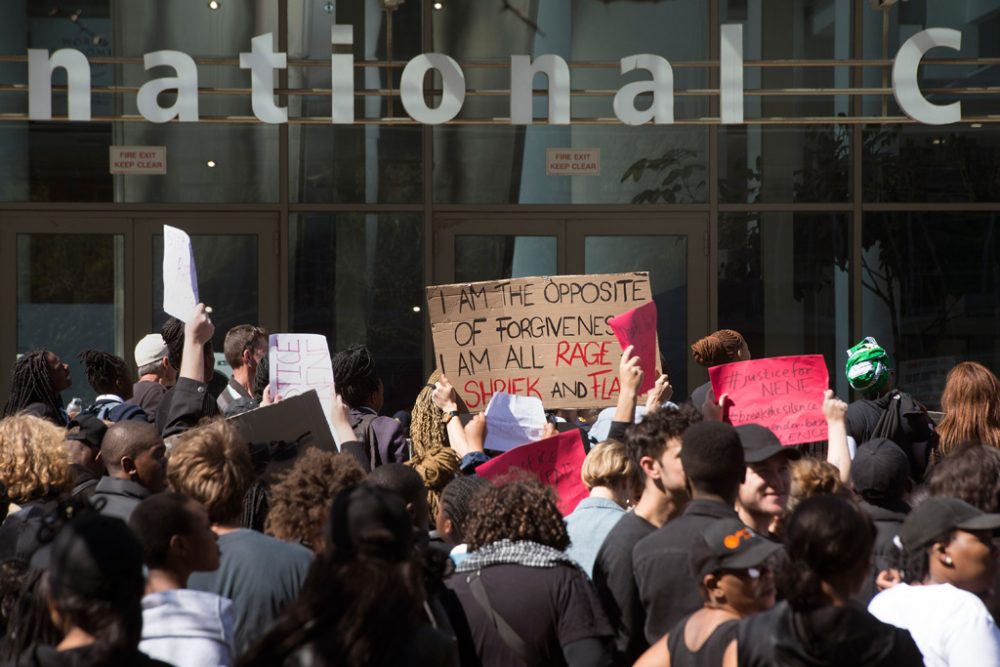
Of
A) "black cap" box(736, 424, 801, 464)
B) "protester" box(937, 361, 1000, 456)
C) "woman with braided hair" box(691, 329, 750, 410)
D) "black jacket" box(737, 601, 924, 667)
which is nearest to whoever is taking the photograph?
"black jacket" box(737, 601, 924, 667)

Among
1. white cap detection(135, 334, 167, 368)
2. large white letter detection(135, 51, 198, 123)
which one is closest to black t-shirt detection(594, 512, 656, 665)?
white cap detection(135, 334, 167, 368)

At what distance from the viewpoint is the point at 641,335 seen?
Result: 23.4 ft

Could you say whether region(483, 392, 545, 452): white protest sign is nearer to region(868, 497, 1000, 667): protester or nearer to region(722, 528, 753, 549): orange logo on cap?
region(868, 497, 1000, 667): protester

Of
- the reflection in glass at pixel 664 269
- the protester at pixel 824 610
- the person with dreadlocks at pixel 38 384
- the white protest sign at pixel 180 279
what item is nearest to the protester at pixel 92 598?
the protester at pixel 824 610

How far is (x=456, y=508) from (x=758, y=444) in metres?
1.15

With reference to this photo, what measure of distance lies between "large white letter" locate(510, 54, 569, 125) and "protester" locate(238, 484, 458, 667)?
7.50 metres

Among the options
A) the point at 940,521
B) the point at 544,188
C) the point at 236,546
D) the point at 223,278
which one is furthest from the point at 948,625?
the point at 223,278

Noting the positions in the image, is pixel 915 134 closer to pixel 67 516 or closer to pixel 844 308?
pixel 844 308

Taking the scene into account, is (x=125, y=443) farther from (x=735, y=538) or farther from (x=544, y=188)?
(x=544, y=188)

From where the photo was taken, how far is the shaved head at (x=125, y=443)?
5.22m

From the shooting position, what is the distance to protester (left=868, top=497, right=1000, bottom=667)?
4.02 metres

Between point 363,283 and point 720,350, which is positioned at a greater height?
point 363,283

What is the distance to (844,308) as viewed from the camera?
12.3 m

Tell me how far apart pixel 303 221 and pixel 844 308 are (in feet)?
→ 16.3
